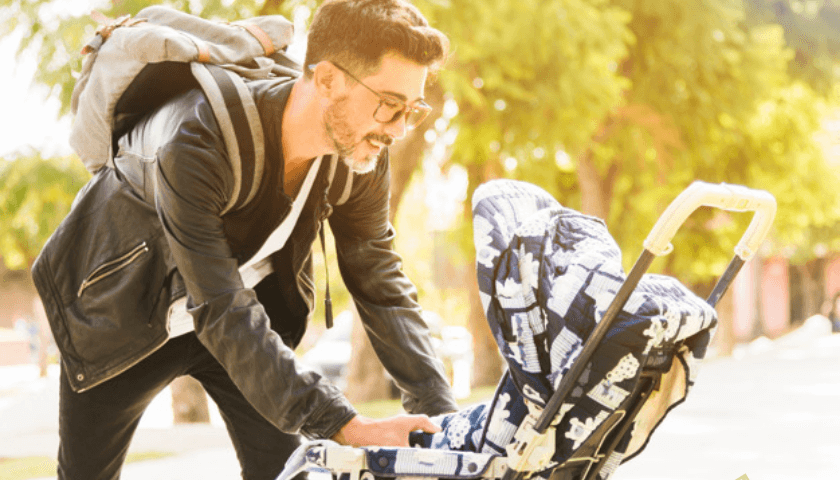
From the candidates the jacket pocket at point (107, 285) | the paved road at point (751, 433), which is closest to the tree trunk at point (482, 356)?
the paved road at point (751, 433)

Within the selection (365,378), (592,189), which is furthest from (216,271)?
(592,189)

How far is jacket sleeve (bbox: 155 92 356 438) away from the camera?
2.58 metres

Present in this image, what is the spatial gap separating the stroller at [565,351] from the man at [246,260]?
6.5 inches

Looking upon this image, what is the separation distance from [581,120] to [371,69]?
8.82 meters

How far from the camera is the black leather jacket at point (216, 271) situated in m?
2.62

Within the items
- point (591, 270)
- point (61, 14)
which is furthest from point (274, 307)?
point (61, 14)

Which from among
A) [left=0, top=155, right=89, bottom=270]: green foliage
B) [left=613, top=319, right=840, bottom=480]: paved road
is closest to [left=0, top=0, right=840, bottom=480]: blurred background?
[left=0, top=155, right=89, bottom=270]: green foliage

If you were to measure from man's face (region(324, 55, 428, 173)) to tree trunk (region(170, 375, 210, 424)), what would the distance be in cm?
916

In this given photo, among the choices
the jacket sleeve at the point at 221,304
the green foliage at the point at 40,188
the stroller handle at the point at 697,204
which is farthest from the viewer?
the green foliage at the point at 40,188

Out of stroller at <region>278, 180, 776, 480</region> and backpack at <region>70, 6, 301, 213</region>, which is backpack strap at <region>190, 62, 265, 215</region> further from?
stroller at <region>278, 180, 776, 480</region>

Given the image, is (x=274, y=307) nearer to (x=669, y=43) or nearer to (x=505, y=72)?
(x=505, y=72)

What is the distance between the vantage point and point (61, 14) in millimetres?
9016

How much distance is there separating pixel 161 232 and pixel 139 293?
18 cm

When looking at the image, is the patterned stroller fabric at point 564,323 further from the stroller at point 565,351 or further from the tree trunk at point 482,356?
the tree trunk at point 482,356
